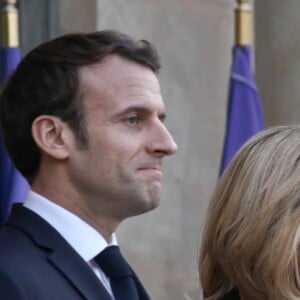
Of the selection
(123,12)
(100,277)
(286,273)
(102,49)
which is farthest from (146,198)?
(123,12)

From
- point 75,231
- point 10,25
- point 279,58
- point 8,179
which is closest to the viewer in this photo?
point 75,231

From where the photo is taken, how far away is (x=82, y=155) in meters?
3.28

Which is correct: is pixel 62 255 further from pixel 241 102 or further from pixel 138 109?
pixel 241 102

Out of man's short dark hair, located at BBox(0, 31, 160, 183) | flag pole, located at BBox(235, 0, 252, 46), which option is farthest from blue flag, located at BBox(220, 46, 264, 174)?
man's short dark hair, located at BBox(0, 31, 160, 183)

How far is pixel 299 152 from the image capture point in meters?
2.69

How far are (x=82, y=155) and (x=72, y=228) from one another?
0.21 metres

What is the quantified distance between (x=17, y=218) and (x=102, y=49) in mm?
574

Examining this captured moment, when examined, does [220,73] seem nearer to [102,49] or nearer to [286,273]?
[102,49]

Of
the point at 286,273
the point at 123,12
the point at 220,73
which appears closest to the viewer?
the point at 286,273

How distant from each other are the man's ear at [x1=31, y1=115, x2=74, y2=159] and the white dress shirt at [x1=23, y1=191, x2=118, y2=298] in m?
0.15

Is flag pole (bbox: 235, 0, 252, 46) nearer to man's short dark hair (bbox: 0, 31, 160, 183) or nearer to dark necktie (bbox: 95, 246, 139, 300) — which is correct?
man's short dark hair (bbox: 0, 31, 160, 183)

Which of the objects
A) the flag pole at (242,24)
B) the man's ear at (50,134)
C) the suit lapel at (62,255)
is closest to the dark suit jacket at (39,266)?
the suit lapel at (62,255)

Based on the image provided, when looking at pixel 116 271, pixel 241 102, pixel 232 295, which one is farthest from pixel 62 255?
pixel 241 102

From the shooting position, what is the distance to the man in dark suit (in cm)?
315
